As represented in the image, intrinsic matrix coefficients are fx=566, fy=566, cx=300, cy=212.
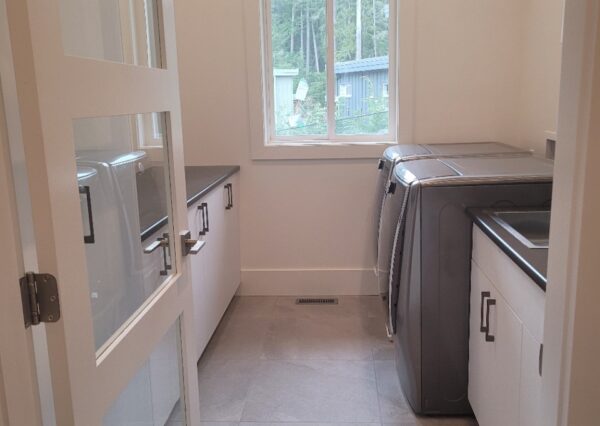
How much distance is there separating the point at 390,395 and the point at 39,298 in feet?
6.32

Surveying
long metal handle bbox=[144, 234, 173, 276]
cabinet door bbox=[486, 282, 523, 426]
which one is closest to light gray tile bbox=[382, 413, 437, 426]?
cabinet door bbox=[486, 282, 523, 426]

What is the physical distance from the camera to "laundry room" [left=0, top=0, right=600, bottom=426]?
871 millimetres

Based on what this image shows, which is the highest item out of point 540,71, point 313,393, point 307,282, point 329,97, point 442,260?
point 540,71

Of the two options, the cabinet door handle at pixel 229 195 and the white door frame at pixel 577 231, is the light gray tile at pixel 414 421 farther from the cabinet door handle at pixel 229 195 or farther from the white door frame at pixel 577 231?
the cabinet door handle at pixel 229 195

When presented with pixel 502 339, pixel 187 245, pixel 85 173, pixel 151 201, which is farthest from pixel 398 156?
pixel 85 173

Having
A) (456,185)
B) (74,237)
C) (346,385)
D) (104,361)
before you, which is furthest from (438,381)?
(74,237)

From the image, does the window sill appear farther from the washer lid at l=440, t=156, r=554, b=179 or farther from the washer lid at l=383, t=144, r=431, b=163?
the washer lid at l=440, t=156, r=554, b=179

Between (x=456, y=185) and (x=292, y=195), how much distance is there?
170 centimetres

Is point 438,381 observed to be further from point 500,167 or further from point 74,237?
point 74,237

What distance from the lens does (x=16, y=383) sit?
879mm

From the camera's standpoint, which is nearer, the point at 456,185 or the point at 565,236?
the point at 565,236

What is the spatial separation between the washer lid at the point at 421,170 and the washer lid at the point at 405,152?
15 cm

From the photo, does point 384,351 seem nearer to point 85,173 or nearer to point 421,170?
point 421,170

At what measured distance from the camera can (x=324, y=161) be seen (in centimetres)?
363
